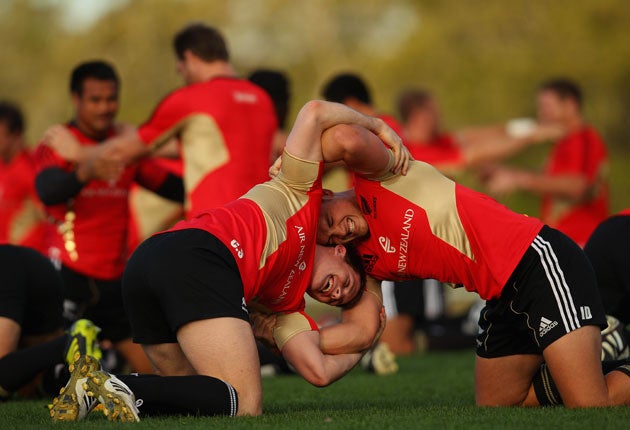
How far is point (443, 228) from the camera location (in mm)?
5852

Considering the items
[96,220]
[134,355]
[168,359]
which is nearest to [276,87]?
[96,220]

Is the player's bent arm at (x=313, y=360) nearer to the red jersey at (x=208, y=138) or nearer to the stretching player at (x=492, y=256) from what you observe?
the stretching player at (x=492, y=256)

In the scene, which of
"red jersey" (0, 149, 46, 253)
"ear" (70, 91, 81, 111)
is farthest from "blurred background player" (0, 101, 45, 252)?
"ear" (70, 91, 81, 111)

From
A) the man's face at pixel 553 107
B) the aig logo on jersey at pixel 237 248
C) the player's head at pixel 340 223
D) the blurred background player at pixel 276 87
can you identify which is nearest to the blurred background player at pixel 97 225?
the blurred background player at pixel 276 87

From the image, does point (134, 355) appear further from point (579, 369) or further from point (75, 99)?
point (579, 369)

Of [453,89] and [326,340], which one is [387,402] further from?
[453,89]

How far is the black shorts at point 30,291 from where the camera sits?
712 centimetres

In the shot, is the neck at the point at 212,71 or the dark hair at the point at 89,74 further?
the dark hair at the point at 89,74

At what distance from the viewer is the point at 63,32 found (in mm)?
32844

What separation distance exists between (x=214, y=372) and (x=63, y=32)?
29.1 metres

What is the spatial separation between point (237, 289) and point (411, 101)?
7974mm

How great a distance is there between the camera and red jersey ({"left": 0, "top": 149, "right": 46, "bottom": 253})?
1195 centimetres

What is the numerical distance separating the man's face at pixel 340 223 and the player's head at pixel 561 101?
7002mm

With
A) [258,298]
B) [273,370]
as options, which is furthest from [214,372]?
[273,370]
